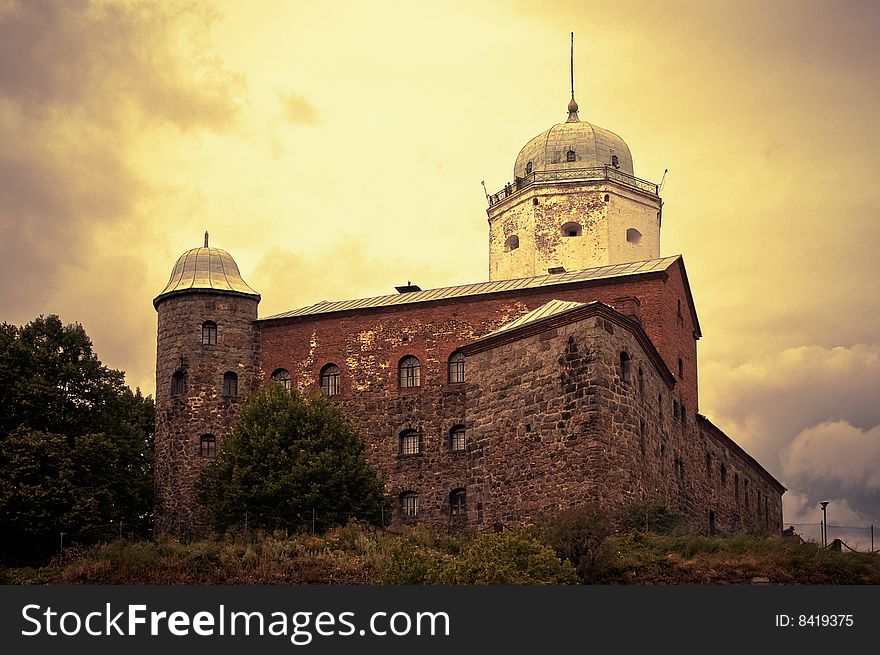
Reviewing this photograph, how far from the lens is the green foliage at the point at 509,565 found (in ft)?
109

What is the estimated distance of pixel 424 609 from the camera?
26922mm

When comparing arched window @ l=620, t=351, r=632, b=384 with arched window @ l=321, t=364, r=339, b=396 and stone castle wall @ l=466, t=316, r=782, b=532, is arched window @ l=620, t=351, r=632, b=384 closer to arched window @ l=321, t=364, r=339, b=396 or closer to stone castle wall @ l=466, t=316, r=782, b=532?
stone castle wall @ l=466, t=316, r=782, b=532

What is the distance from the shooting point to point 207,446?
5475 centimetres

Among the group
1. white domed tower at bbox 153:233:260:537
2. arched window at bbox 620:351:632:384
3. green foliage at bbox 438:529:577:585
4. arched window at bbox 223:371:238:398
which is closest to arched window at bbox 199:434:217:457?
white domed tower at bbox 153:233:260:537

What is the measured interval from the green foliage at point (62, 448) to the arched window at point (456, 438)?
37.9 ft

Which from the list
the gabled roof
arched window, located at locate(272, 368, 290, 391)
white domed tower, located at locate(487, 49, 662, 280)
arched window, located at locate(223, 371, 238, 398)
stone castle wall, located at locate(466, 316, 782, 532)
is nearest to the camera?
stone castle wall, located at locate(466, 316, 782, 532)

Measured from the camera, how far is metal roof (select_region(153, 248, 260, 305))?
2239 inches

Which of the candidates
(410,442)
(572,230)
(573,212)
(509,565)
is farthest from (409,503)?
(573,212)

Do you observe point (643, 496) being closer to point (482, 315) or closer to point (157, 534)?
point (482, 315)

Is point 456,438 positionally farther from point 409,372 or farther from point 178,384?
point 178,384

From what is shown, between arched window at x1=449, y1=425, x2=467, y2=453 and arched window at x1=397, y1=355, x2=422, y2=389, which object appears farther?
arched window at x1=397, y1=355, x2=422, y2=389

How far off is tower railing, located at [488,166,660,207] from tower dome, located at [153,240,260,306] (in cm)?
1775

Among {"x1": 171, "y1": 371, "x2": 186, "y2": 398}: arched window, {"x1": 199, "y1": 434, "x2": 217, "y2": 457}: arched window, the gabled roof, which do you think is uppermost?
the gabled roof

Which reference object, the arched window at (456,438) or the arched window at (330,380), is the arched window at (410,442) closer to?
the arched window at (456,438)
